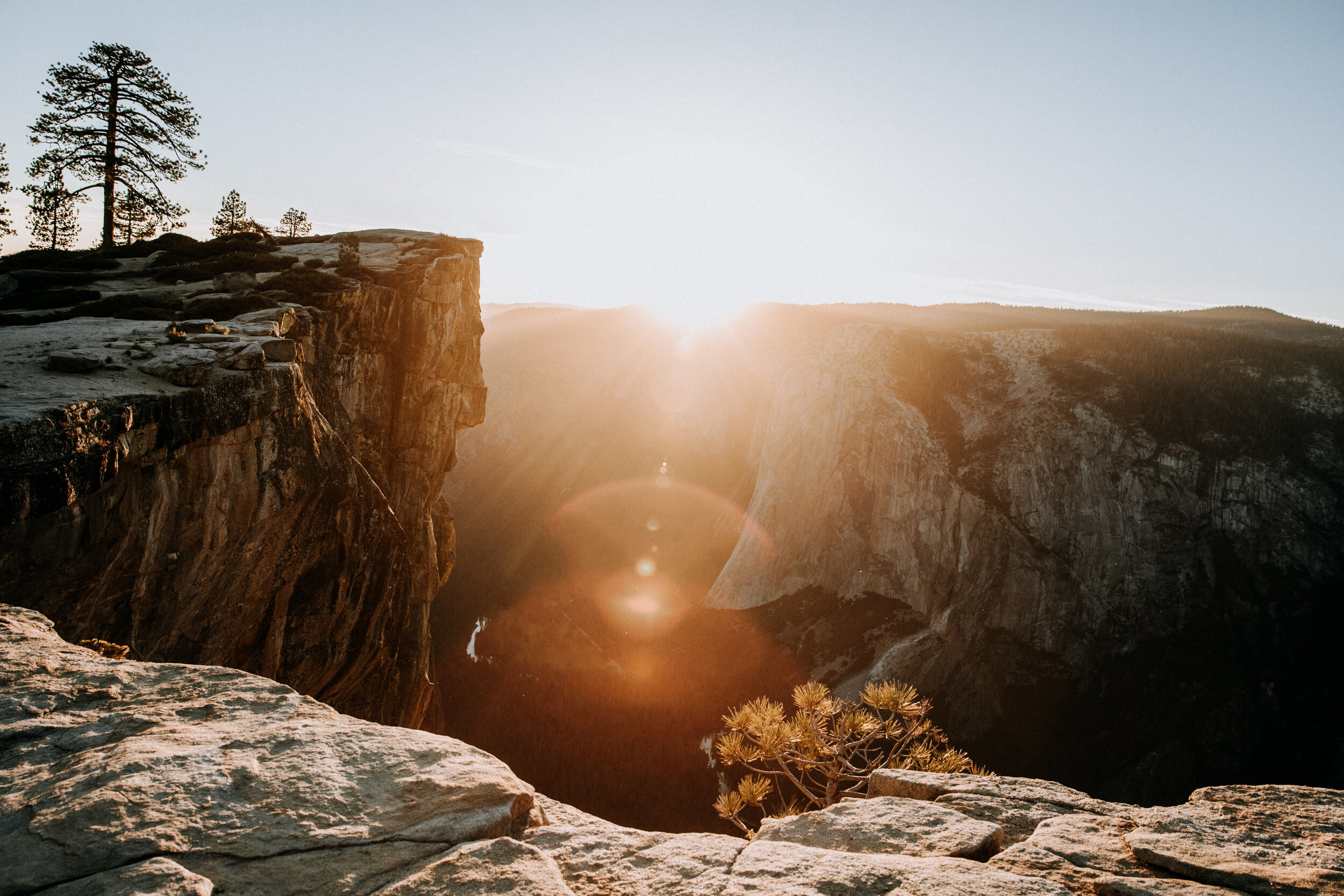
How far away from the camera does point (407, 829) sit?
4766 mm

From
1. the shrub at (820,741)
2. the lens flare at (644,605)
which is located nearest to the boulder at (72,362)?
the shrub at (820,741)

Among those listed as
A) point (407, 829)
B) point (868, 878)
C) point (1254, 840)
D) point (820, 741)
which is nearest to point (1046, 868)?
point (868, 878)

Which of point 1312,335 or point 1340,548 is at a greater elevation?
point 1312,335

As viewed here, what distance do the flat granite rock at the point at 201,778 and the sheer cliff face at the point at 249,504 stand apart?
4.51 meters

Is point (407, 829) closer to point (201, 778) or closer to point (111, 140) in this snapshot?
point (201, 778)

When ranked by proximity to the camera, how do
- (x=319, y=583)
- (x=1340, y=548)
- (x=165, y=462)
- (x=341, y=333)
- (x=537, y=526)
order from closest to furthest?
(x=165, y=462)
(x=319, y=583)
(x=341, y=333)
(x=1340, y=548)
(x=537, y=526)

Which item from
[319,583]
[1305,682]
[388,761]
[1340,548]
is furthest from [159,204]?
[1340,548]

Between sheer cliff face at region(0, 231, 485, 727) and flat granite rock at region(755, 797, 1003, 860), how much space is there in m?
11.1

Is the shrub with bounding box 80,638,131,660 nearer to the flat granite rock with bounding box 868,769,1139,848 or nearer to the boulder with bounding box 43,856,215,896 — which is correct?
the boulder with bounding box 43,856,215,896

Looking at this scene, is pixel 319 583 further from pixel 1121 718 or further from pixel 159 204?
pixel 1121 718

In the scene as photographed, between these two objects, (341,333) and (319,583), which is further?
(341,333)

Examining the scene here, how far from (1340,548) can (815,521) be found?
27833 mm

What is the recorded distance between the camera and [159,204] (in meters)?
29.3

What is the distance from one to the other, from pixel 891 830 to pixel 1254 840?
292 cm
